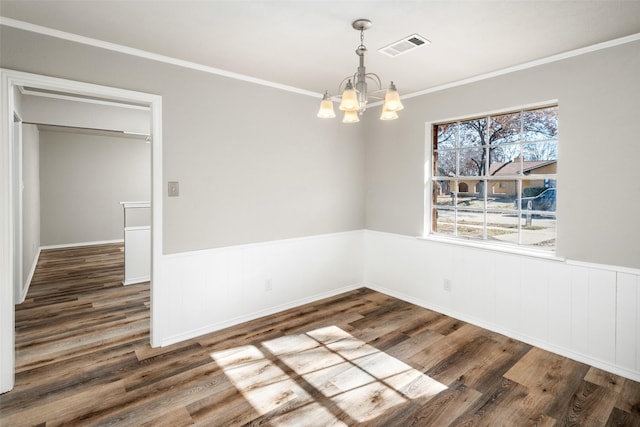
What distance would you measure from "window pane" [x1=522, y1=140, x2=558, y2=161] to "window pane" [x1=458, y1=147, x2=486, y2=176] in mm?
421

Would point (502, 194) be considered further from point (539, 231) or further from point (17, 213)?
point (17, 213)

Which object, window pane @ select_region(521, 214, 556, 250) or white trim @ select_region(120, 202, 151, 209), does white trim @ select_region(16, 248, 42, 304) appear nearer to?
white trim @ select_region(120, 202, 151, 209)

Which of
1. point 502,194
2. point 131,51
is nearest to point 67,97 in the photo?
point 131,51

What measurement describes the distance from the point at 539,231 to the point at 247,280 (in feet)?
9.48

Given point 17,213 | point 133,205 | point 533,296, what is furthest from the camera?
point 133,205

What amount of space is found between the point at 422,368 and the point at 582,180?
2.01 metres

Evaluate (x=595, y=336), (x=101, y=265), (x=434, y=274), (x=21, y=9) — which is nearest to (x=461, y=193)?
(x=434, y=274)

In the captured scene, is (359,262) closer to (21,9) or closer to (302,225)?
(302,225)

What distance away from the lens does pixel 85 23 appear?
2344 mm

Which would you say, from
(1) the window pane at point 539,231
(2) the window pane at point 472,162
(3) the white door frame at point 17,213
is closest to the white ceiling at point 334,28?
(2) the window pane at point 472,162

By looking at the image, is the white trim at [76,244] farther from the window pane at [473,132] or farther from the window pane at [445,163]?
the window pane at [473,132]

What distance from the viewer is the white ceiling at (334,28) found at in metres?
2.12

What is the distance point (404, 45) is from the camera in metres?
2.66

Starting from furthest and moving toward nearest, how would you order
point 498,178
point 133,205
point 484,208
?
point 133,205, point 484,208, point 498,178
